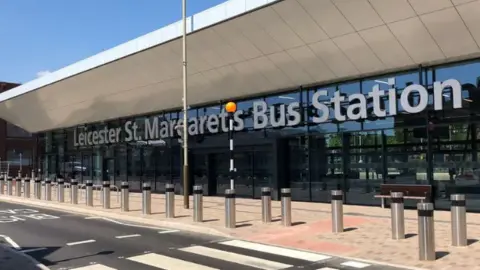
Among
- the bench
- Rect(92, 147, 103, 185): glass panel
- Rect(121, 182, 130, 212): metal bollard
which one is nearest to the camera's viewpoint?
the bench

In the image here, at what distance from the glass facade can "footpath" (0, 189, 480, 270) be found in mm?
1158

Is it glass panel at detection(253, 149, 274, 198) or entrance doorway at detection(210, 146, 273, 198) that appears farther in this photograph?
entrance doorway at detection(210, 146, 273, 198)

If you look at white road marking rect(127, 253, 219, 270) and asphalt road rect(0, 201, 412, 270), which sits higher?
white road marking rect(127, 253, 219, 270)

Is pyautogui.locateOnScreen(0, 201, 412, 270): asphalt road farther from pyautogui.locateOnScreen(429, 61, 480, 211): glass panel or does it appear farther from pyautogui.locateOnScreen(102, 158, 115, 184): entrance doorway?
pyautogui.locateOnScreen(102, 158, 115, 184): entrance doorway

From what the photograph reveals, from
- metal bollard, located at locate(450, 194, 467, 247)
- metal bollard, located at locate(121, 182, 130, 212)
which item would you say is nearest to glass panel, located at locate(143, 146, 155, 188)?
metal bollard, located at locate(121, 182, 130, 212)

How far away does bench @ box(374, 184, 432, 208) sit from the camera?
1516cm

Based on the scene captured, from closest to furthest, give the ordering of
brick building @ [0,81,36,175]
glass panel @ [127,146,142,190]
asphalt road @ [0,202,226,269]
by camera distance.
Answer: asphalt road @ [0,202,226,269], glass panel @ [127,146,142,190], brick building @ [0,81,36,175]

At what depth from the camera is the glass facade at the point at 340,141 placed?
15055mm

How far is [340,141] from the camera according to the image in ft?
58.7

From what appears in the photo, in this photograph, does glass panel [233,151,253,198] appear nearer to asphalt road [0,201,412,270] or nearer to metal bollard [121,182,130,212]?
metal bollard [121,182,130,212]

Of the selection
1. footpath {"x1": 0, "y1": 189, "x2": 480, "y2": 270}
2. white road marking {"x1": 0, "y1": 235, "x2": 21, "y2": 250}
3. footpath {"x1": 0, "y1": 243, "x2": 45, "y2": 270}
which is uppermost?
footpath {"x1": 0, "y1": 189, "x2": 480, "y2": 270}

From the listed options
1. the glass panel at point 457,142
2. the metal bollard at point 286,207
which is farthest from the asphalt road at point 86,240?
the glass panel at point 457,142

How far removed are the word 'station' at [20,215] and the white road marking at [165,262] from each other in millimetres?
8181

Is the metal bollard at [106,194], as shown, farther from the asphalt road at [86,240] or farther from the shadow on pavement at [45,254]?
the shadow on pavement at [45,254]
